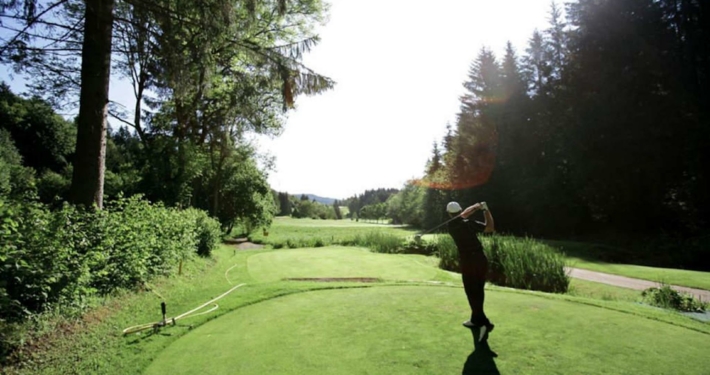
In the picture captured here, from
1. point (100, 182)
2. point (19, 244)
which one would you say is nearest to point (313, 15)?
point (100, 182)

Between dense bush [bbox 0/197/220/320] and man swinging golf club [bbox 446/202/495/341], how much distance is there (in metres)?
4.92

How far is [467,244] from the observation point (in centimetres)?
423

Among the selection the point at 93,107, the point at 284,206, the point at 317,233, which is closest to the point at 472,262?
the point at 93,107

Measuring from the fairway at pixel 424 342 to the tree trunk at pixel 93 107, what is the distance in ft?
12.6

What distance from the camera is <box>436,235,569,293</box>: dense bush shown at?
28.3 ft

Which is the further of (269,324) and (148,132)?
(148,132)

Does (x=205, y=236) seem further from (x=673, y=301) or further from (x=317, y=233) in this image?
(x=317, y=233)

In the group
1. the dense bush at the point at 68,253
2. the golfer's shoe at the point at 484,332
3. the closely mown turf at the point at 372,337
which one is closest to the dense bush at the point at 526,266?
the closely mown turf at the point at 372,337

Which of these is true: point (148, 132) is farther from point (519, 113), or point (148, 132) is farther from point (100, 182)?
point (519, 113)

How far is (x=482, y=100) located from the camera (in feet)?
100.0

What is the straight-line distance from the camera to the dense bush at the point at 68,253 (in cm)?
353

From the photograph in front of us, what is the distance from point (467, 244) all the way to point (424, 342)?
139 centimetres

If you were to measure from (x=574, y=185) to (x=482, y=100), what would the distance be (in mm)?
12657

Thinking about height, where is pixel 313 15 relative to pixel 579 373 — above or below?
above
